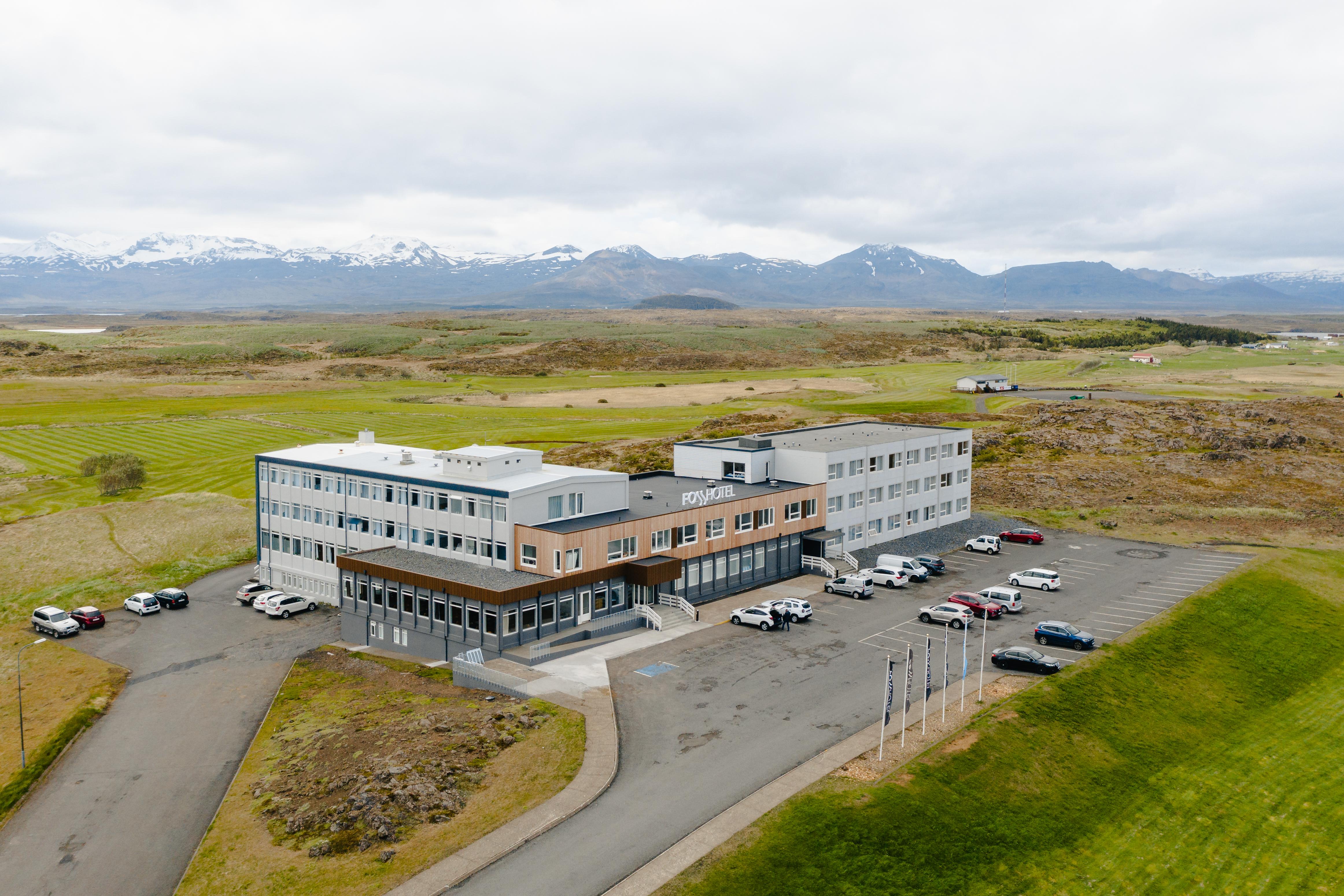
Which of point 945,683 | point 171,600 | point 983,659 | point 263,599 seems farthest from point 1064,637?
point 171,600

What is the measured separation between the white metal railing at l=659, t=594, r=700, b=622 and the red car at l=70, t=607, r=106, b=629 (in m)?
36.2

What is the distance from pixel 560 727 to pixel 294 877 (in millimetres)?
12509

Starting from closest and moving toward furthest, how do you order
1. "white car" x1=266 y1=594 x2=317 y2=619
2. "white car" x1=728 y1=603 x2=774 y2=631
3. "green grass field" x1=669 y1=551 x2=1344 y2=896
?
"green grass field" x1=669 y1=551 x2=1344 y2=896 → "white car" x1=728 y1=603 x2=774 y2=631 → "white car" x1=266 y1=594 x2=317 y2=619

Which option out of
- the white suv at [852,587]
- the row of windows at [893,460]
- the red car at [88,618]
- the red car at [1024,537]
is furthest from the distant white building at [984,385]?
the red car at [88,618]

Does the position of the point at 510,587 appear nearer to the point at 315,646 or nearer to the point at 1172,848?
the point at 315,646

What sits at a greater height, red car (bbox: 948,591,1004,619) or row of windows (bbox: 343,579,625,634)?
row of windows (bbox: 343,579,625,634)

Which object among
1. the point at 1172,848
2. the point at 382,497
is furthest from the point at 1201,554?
the point at 382,497

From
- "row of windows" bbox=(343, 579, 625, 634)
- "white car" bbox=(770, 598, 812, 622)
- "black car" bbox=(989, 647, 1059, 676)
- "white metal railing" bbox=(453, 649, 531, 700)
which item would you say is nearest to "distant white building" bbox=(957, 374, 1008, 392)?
"white car" bbox=(770, 598, 812, 622)

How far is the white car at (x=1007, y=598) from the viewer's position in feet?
188

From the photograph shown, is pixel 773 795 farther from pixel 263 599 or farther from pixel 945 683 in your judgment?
pixel 263 599

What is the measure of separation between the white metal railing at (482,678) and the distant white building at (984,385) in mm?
143037

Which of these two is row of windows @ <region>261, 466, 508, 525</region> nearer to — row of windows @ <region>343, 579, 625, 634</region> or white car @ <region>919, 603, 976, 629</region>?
row of windows @ <region>343, 579, 625, 634</region>

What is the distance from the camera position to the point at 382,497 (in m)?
61.2

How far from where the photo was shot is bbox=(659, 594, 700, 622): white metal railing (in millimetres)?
Answer: 56438
